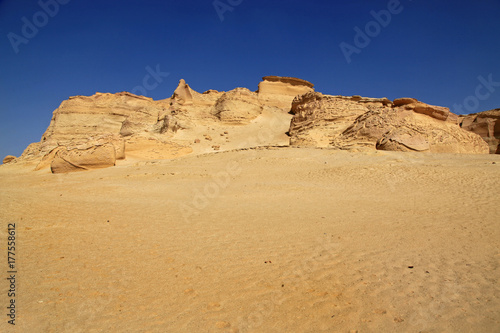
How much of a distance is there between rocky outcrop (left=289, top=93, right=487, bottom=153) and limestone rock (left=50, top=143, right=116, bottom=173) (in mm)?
11375

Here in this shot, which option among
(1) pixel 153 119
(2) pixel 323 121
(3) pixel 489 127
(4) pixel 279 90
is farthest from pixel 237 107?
(3) pixel 489 127

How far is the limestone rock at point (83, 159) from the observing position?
14.1m

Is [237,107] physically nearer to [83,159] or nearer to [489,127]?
[83,159]

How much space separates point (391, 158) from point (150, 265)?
11.7m

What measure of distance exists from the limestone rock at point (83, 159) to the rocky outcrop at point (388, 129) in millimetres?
11375

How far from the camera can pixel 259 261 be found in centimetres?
375

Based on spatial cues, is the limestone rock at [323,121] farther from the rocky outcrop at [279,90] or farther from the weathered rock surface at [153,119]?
the rocky outcrop at [279,90]

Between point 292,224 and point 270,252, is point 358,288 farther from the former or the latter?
point 292,224

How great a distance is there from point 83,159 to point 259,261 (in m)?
13.9

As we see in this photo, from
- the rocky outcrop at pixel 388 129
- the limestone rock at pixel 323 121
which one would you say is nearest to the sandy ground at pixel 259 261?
the rocky outcrop at pixel 388 129

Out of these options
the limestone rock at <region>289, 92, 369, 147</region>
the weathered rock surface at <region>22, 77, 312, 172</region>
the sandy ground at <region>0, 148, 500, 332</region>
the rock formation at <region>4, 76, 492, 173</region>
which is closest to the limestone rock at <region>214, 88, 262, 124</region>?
the weathered rock surface at <region>22, 77, 312, 172</region>

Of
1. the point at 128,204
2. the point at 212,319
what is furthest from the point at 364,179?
the point at 212,319

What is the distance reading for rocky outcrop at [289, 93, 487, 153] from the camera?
49.3 feet

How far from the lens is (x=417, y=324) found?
2406 millimetres
